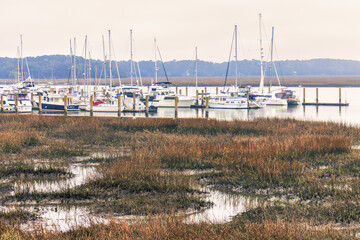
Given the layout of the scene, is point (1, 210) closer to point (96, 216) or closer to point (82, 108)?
point (96, 216)

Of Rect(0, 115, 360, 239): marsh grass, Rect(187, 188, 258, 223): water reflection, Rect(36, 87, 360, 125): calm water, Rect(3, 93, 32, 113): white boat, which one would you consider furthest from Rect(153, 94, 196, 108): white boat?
Rect(187, 188, 258, 223): water reflection

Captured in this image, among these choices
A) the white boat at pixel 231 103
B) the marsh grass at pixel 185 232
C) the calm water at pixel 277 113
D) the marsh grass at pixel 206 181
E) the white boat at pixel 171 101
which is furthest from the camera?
the white boat at pixel 171 101

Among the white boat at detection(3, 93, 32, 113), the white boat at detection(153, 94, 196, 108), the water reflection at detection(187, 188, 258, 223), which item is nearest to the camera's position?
the water reflection at detection(187, 188, 258, 223)

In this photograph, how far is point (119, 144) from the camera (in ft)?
72.2

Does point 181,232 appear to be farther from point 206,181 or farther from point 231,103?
point 231,103

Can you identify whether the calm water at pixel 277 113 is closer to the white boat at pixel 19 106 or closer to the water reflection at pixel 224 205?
the white boat at pixel 19 106

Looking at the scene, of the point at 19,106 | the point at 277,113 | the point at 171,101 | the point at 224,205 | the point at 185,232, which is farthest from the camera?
the point at 171,101

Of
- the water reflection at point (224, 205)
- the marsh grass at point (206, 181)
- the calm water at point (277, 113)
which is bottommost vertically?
the calm water at point (277, 113)

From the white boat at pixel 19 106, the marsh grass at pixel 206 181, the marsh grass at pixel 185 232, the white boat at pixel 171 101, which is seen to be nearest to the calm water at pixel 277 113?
the white boat at pixel 171 101

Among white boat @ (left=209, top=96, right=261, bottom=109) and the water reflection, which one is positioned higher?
white boat @ (left=209, top=96, right=261, bottom=109)

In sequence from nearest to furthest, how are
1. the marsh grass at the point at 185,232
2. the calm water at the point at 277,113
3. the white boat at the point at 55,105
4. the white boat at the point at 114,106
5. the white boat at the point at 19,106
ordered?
the marsh grass at the point at 185,232, the calm water at the point at 277,113, the white boat at the point at 19,106, the white boat at the point at 114,106, the white boat at the point at 55,105

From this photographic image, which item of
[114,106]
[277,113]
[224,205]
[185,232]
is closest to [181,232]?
[185,232]

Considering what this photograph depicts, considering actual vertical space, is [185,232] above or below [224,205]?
above

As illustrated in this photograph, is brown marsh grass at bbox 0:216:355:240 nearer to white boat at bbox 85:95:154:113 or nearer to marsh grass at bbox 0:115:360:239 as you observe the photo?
marsh grass at bbox 0:115:360:239
